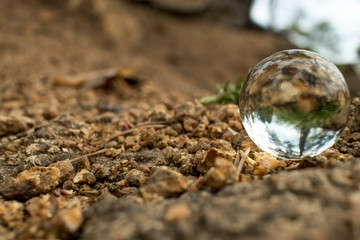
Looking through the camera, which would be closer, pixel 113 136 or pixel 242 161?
pixel 242 161

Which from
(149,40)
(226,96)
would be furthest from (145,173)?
(149,40)

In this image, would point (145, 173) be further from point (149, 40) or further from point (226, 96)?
point (149, 40)

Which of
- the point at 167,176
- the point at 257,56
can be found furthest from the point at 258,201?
the point at 257,56

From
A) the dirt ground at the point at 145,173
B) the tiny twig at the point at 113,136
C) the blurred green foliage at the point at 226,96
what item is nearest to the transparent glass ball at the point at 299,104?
the dirt ground at the point at 145,173

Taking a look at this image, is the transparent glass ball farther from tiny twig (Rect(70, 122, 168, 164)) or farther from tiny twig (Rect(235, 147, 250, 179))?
tiny twig (Rect(70, 122, 168, 164))

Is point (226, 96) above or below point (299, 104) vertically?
below

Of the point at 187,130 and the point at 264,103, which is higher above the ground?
the point at 264,103

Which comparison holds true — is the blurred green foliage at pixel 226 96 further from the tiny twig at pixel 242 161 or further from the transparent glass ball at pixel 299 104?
the transparent glass ball at pixel 299 104

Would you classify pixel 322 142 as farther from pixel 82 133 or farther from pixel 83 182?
pixel 82 133

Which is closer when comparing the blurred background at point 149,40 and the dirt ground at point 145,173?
the dirt ground at point 145,173
